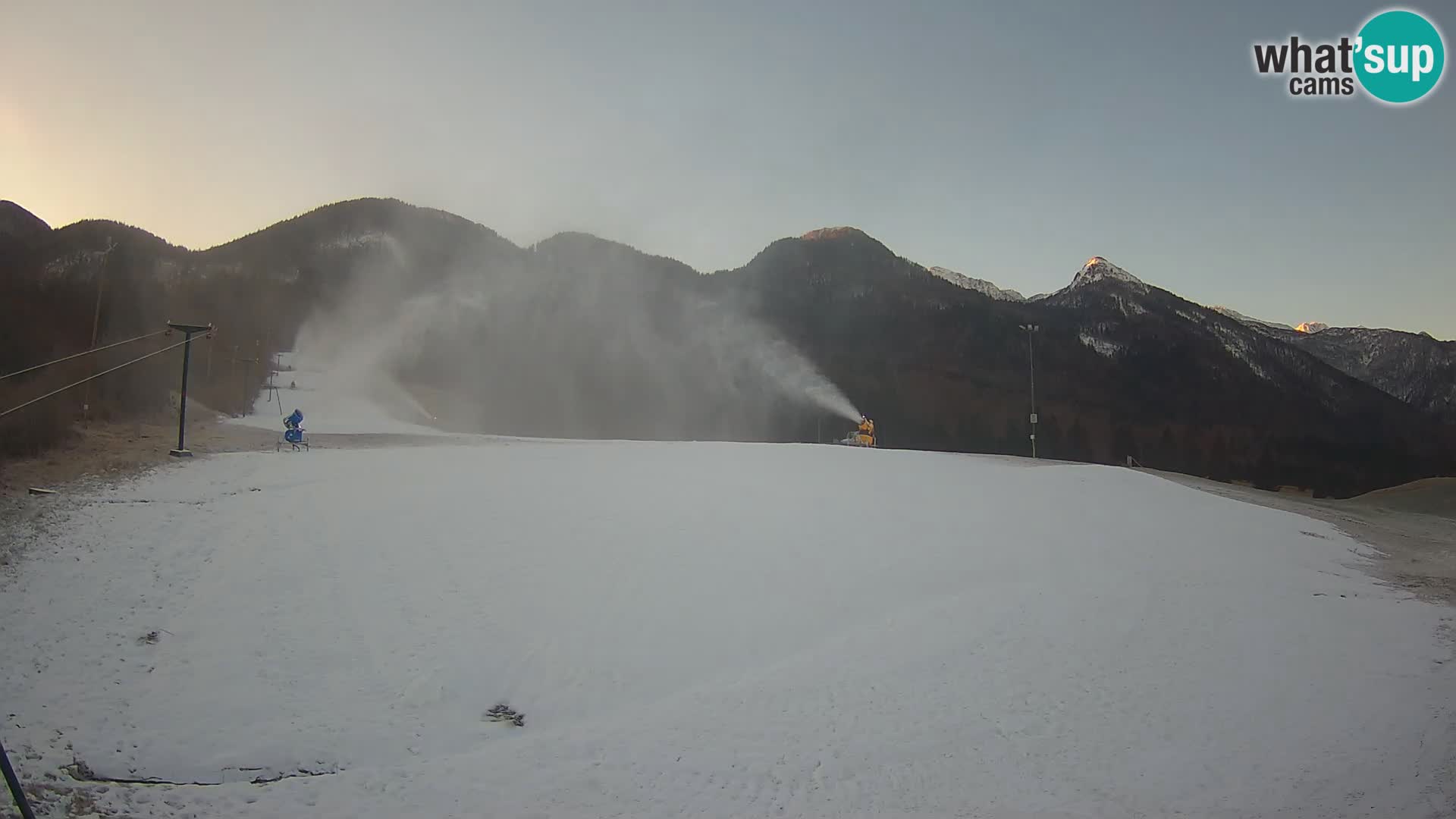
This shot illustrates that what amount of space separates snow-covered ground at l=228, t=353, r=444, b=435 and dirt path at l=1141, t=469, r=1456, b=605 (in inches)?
1207

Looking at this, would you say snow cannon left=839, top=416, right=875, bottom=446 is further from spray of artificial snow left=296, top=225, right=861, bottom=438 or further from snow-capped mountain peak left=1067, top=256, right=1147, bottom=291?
snow-capped mountain peak left=1067, top=256, right=1147, bottom=291

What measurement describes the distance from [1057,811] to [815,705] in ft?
9.18

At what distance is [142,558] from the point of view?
10.6 meters

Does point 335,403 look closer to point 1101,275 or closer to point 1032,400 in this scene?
point 1032,400

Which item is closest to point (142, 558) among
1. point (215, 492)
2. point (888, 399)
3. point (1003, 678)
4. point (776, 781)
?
point (215, 492)

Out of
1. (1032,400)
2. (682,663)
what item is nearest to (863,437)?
(1032,400)

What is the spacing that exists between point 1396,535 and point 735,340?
6003 centimetres

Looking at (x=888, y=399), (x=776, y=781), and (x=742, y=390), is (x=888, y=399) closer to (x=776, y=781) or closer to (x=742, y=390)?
(x=742, y=390)

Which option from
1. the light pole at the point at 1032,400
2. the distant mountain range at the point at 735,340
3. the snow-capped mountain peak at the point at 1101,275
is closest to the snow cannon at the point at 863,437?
the light pole at the point at 1032,400

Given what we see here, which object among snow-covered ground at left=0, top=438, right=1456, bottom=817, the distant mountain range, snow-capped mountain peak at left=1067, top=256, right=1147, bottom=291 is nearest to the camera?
snow-covered ground at left=0, top=438, right=1456, bottom=817

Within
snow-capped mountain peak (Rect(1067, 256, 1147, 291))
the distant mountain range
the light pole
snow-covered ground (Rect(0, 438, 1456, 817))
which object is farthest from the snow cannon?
snow-capped mountain peak (Rect(1067, 256, 1147, 291))

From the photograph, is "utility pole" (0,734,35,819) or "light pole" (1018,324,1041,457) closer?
"utility pole" (0,734,35,819)

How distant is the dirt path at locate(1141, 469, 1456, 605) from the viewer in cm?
1447

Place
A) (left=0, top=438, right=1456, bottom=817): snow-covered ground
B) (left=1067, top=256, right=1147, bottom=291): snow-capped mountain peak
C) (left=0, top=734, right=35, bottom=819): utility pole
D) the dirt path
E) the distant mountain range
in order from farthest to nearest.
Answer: (left=1067, top=256, right=1147, bottom=291): snow-capped mountain peak → the distant mountain range → the dirt path → (left=0, top=438, right=1456, bottom=817): snow-covered ground → (left=0, top=734, right=35, bottom=819): utility pole
